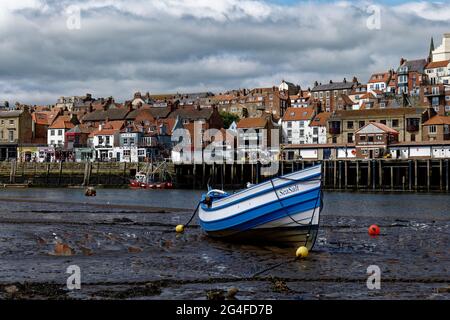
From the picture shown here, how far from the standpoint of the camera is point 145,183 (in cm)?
8706

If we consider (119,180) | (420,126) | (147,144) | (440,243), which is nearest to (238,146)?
(147,144)

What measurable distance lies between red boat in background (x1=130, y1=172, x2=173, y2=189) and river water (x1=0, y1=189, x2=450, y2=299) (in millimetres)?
52996

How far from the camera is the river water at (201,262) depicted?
48.1ft

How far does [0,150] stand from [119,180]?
130 feet

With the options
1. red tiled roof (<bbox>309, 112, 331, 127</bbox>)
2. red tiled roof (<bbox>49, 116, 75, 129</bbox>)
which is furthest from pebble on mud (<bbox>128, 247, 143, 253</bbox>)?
red tiled roof (<bbox>49, 116, 75, 129</bbox>)

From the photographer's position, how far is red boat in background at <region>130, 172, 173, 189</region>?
86.1 metres

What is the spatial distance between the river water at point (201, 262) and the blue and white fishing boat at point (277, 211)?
0.56m

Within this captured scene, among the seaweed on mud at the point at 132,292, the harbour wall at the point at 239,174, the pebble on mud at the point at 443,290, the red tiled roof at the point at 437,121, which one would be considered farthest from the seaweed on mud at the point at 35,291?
the red tiled roof at the point at 437,121

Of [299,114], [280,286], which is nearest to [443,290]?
[280,286]

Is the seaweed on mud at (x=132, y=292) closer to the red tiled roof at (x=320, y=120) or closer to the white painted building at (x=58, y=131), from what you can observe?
the red tiled roof at (x=320, y=120)

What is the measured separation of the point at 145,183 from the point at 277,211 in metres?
66.8

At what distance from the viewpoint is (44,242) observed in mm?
23250

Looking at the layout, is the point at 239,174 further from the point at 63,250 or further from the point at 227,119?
the point at 63,250

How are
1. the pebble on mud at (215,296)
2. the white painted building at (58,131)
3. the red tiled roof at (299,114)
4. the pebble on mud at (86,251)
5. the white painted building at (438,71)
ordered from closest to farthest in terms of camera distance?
the pebble on mud at (215,296), the pebble on mud at (86,251), the red tiled roof at (299,114), the white painted building at (58,131), the white painted building at (438,71)
